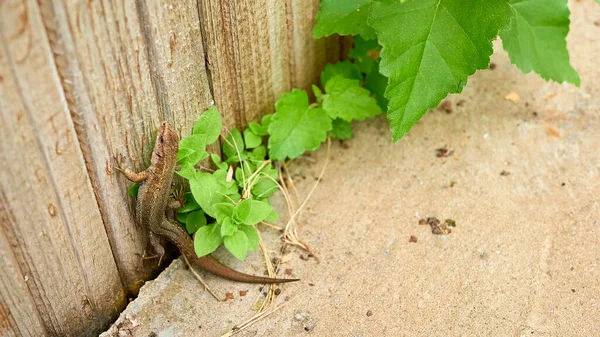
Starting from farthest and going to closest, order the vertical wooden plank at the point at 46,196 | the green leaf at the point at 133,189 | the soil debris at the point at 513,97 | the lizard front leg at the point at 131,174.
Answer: the soil debris at the point at 513,97, the green leaf at the point at 133,189, the lizard front leg at the point at 131,174, the vertical wooden plank at the point at 46,196

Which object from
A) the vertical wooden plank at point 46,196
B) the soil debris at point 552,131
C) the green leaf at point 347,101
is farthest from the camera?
the soil debris at point 552,131

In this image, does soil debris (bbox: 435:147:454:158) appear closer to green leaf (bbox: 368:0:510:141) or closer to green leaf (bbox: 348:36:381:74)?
green leaf (bbox: 348:36:381:74)

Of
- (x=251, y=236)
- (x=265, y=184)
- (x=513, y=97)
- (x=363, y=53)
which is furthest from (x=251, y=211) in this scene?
(x=513, y=97)

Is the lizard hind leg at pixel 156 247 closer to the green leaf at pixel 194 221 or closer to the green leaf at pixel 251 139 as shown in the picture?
the green leaf at pixel 194 221

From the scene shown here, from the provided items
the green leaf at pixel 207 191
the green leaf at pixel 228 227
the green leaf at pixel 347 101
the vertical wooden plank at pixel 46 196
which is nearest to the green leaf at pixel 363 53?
the green leaf at pixel 347 101

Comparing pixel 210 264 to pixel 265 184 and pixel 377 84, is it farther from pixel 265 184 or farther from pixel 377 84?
pixel 377 84

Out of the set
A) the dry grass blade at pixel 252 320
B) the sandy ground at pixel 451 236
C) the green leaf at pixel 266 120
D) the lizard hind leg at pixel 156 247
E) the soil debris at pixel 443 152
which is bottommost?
the dry grass blade at pixel 252 320
